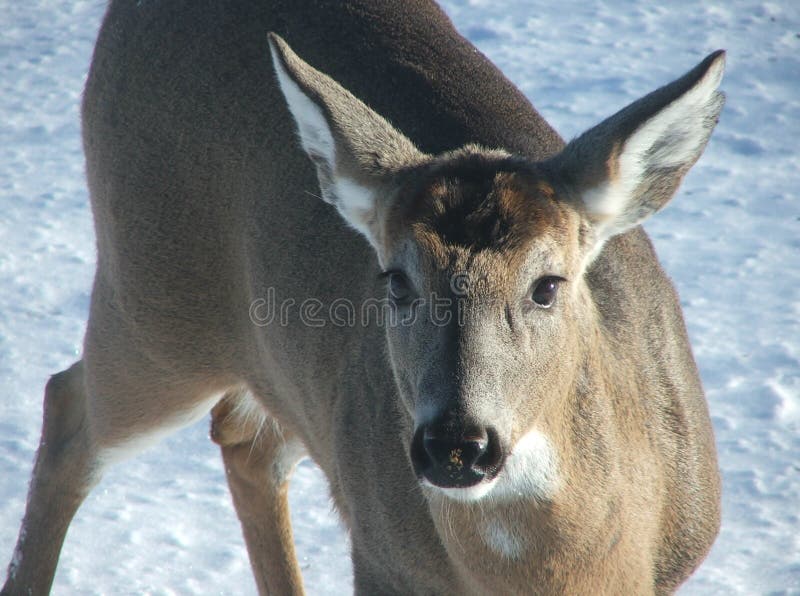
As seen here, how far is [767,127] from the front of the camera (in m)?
7.76

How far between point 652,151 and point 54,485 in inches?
115

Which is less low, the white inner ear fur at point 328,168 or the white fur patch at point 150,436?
the white inner ear fur at point 328,168

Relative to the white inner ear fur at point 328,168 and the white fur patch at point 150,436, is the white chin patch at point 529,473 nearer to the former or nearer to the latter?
the white inner ear fur at point 328,168

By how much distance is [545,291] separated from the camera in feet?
9.38

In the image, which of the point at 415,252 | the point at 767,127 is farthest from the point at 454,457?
the point at 767,127

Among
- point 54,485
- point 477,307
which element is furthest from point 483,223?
point 54,485

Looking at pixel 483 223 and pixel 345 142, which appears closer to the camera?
pixel 483 223

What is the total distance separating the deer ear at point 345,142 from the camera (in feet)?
10.1

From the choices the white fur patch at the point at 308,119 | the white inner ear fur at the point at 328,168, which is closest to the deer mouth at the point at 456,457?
the white inner ear fur at the point at 328,168

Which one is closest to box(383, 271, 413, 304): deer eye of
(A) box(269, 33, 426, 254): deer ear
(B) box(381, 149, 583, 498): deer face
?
(B) box(381, 149, 583, 498): deer face

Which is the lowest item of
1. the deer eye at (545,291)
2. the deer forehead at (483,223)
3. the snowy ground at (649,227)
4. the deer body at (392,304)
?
the snowy ground at (649,227)

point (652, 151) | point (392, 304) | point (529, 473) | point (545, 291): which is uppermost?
point (652, 151)

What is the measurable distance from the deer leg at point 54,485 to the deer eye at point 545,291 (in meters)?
2.54

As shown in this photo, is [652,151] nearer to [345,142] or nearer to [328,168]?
[345,142]
